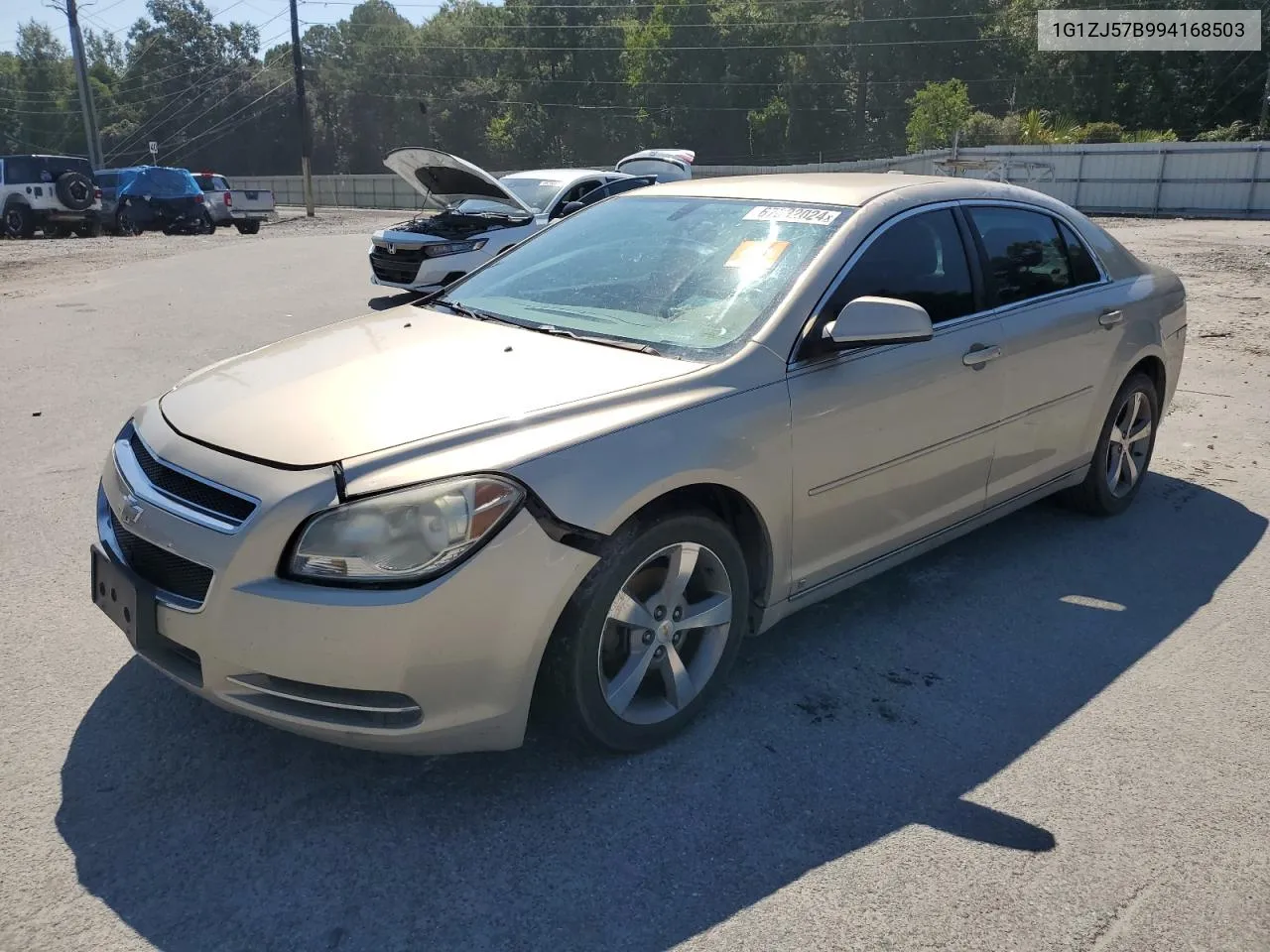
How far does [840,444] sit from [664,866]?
1.52 meters

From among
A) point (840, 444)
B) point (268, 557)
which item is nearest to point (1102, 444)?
point (840, 444)

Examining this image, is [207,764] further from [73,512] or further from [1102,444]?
[1102,444]

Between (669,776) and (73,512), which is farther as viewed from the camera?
(73,512)

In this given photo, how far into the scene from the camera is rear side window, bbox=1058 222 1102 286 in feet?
15.7

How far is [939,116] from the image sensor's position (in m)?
46.8

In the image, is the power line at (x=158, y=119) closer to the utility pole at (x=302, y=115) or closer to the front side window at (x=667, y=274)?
the utility pole at (x=302, y=115)

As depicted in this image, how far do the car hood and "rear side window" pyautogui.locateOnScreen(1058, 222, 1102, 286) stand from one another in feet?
8.21

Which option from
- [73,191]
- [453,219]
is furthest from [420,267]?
[73,191]

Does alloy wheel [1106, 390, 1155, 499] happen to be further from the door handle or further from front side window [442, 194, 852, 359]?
front side window [442, 194, 852, 359]

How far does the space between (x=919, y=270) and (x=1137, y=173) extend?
111 feet

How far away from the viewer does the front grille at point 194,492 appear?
2.67m

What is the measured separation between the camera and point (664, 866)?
2.64 metres

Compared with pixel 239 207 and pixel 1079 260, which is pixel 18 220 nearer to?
pixel 239 207

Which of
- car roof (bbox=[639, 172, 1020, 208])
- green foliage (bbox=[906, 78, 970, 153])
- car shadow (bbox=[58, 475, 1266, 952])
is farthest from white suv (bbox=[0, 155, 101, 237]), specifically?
green foliage (bbox=[906, 78, 970, 153])
